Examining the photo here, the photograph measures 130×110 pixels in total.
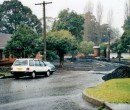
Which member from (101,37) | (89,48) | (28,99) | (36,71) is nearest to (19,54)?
(36,71)

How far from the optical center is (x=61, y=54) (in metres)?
47.6

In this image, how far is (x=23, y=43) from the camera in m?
39.2

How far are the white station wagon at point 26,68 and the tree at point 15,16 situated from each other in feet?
171

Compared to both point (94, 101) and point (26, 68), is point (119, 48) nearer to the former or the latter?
point (26, 68)

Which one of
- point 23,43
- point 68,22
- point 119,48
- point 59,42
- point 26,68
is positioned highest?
point 68,22

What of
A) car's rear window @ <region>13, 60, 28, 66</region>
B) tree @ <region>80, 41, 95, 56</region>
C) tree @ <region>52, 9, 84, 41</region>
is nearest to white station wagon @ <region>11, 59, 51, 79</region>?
car's rear window @ <region>13, 60, 28, 66</region>

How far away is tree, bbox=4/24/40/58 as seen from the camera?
128 ft

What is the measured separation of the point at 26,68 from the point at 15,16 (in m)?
54.2

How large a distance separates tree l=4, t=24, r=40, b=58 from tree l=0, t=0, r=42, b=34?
38524 millimetres

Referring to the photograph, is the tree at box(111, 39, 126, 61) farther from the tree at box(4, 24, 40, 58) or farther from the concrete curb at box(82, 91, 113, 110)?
the concrete curb at box(82, 91, 113, 110)

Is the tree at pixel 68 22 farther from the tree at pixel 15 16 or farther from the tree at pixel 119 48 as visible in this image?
the tree at pixel 15 16

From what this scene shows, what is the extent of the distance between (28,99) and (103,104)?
346 centimetres

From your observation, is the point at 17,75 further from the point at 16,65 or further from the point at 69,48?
the point at 69,48

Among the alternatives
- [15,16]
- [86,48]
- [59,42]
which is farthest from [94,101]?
[86,48]
